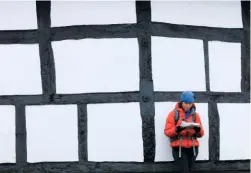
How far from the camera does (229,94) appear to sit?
691 cm

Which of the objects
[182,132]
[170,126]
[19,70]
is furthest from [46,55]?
[182,132]

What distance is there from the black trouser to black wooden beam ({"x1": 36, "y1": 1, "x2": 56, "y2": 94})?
5.20 ft

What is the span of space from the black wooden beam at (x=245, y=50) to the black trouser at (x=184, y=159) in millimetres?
1126

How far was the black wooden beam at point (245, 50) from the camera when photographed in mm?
6992

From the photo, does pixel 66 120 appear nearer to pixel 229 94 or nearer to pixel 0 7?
pixel 0 7

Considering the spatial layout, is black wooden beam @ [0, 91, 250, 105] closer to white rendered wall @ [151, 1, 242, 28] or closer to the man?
the man

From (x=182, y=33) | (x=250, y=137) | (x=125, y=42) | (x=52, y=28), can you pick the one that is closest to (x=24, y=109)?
(x=52, y=28)

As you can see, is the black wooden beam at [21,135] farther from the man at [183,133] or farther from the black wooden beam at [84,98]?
the man at [183,133]

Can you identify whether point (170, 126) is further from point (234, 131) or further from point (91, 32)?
point (91, 32)

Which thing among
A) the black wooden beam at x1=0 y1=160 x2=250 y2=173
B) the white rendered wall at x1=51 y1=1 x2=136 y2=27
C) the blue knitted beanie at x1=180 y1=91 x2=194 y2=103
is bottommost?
the black wooden beam at x1=0 y1=160 x2=250 y2=173

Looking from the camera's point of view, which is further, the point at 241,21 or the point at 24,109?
the point at 241,21

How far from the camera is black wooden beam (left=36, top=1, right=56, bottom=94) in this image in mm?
6613

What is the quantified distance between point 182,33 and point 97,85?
120cm

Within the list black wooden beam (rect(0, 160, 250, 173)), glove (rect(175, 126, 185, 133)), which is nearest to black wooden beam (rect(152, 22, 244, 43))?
glove (rect(175, 126, 185, 133))
